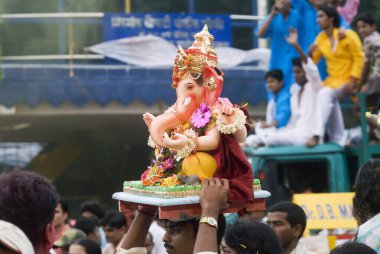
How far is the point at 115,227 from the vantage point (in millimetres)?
8805

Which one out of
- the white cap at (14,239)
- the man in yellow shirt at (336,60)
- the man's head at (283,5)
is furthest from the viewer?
the man's head at (283,5)

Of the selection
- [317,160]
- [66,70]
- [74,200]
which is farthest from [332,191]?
[74,200]

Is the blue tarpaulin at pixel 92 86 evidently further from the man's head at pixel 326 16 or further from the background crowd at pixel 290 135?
the man's head at pixel 326 16

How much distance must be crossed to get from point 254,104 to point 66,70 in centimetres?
251

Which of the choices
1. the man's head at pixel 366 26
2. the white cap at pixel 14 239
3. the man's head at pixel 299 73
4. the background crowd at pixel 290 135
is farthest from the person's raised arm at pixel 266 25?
the white cap at pixel 14 239

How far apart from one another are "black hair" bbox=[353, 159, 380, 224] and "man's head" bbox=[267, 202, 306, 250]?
4.70 feet

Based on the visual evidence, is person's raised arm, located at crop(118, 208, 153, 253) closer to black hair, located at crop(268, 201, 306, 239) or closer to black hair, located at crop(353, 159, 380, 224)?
black hair, located at crop(353, 159, 380, 224)

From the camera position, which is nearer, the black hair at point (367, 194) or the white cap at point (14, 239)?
the white cap at point (14, 239)

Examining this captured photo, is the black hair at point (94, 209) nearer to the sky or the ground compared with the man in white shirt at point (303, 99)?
nearer to the ground

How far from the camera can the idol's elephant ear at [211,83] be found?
14.2ft

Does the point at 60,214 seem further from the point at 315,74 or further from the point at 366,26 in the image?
the point at 366,26

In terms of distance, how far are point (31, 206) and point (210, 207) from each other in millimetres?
1041

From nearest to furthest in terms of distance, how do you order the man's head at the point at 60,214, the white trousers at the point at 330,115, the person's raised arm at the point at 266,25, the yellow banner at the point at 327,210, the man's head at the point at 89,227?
the yellow banner at the point at 327,210 < the man's head at the point at 60,214 < the man's head at the point at 89,227 < the white trousers at the point at 330,115 < the person's raised arm at the point at 266,25

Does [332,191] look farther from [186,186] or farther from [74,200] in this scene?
[74,200]
